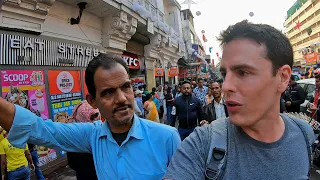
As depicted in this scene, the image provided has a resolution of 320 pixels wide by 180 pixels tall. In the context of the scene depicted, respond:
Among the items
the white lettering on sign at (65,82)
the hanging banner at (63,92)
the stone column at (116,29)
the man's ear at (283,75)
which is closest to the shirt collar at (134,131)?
the man's ear at (283,75)

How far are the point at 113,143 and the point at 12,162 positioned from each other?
3.30 m

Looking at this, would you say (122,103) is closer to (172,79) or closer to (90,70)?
(90,70)

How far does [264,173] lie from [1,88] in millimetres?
5414

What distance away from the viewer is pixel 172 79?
2097 centimetres

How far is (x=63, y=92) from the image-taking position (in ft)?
21.9

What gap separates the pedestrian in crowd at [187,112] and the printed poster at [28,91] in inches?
127

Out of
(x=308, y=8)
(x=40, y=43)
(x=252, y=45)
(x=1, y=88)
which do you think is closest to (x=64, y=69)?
(x=40, y=43)

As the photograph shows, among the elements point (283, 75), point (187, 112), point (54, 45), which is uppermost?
point (54, 45)

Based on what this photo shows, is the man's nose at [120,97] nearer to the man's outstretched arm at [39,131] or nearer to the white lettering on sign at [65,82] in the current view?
the man's outstretched arm at [39,131]

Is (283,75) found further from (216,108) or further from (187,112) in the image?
(187,112)

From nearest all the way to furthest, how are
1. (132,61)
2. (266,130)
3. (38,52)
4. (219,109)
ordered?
(266,130) → (219,109) → (38,52) → (132,61)

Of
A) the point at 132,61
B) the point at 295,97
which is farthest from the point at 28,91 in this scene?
the point at 295,97

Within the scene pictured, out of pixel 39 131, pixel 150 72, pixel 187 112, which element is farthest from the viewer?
pixel 150 72

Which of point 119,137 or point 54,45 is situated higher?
point 54,45
